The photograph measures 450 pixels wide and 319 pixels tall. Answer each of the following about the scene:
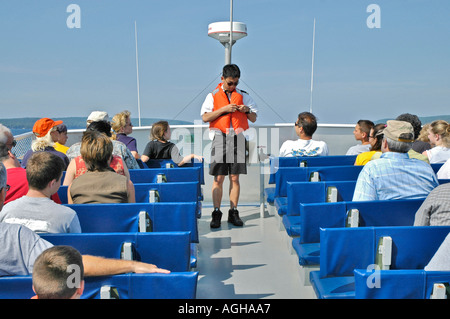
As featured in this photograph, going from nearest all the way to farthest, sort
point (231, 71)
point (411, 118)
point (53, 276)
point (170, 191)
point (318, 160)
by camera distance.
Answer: point (53, 276), point (170, 191), point (411, 118), point (318, 160), point (231, 71)

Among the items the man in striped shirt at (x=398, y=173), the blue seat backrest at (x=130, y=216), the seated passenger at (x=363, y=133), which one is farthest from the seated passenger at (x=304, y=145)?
the blue seat backrest at (x=130, y=216)

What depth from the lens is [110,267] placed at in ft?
6.70

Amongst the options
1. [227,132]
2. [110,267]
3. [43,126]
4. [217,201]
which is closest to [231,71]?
[227,132]

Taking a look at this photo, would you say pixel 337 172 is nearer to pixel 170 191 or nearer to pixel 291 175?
pixel 291 175

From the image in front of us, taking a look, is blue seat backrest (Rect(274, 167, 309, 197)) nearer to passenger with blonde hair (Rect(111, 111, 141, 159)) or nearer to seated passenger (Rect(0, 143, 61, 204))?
passenger with blonde hair (Rect(111, 111, 141, 159))

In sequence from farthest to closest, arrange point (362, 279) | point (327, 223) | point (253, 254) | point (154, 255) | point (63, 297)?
point (253, 254), point (327, 223), point (154, 255), point (362, 279), point (63, 297)

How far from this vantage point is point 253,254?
4.50m

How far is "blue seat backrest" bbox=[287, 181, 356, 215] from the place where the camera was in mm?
3645

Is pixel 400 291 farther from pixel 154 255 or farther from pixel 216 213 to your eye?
pixel 216 213

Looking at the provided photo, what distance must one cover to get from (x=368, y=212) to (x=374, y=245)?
0.48 m

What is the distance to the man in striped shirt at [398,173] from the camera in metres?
3.09

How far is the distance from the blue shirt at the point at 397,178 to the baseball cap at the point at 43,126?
332 centimetres

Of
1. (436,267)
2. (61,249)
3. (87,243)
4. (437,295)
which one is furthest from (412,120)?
(61,249)

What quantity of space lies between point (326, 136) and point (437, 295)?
6653 mm
